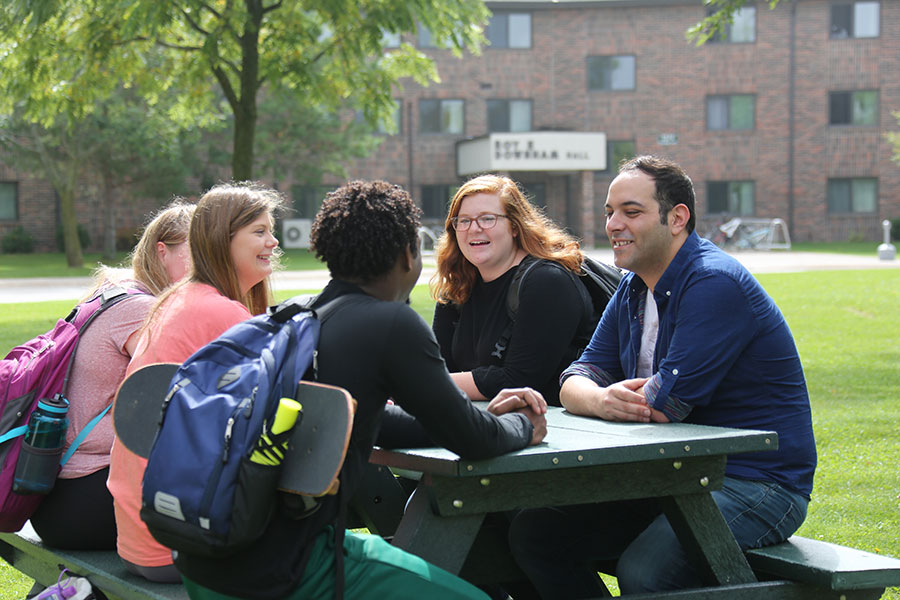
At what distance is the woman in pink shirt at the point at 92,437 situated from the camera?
3.57 meters

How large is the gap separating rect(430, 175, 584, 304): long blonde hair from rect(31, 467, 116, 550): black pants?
1736 mm

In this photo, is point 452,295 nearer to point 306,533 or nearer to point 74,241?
point 306,533

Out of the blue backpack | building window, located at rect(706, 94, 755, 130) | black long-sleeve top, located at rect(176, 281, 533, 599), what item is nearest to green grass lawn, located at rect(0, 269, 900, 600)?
black long-sleeve top, located at rect(176, 281, 533, 599)

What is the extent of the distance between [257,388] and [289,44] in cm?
1548

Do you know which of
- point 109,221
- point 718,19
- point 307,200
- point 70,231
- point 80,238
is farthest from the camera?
point 307,200

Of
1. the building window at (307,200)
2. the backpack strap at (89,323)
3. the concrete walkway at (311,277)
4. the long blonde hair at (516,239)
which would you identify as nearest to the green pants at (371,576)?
the backpack strap at (89,323)

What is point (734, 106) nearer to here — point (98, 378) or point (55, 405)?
point (98, 378)

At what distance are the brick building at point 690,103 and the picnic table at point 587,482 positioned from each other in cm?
4287

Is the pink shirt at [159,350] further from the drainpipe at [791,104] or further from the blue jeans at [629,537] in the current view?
the drainpipe at [791,104]

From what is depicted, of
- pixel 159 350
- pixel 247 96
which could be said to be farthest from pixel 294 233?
pixel 159 350

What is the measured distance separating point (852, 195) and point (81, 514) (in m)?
47.4

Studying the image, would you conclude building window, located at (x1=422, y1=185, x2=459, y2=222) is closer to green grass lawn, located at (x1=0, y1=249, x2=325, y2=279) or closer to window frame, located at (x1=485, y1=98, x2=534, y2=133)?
window frame, located at (x1=485, y1=98, x2=534, y2=133)

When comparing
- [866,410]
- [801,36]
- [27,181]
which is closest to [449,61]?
[801,36]

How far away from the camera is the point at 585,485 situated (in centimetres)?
305
